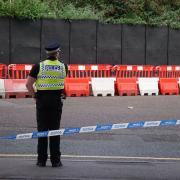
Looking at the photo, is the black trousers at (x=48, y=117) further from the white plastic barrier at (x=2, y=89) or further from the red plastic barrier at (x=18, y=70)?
the red plastic barrier at (x=18, y=70)

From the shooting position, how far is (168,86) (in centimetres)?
2177

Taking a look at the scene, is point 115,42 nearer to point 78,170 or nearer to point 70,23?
point 70,23

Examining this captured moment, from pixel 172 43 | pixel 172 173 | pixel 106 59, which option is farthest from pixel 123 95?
pixel 172 173

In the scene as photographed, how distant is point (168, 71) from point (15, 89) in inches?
282

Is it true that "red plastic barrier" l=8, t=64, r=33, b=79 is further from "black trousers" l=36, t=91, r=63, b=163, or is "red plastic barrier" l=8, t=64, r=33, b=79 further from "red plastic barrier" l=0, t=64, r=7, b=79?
"black trousers" l=36, t=91, r=63, b=163

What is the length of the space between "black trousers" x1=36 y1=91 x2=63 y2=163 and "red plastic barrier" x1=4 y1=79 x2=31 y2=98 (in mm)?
10629

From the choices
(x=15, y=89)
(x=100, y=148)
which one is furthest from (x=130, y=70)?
(x=100, y=148)

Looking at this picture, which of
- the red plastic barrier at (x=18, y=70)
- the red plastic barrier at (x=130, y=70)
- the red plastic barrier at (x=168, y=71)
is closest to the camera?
the red plastic barrier at (x=18, y=70)

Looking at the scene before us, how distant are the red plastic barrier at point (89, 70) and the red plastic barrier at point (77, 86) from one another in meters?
1.04

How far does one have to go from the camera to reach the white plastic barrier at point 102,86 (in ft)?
66.5

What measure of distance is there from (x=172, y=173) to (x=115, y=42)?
16.3 meters

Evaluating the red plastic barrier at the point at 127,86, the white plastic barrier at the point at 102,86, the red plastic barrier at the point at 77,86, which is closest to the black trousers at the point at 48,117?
the red plastic barrier at the point at 77,86

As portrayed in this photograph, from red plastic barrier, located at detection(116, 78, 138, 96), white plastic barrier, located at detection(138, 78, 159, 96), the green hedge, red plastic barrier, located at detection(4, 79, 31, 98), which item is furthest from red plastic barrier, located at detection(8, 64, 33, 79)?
white plastic barrier, located at detection(138, 78, 159, 96)

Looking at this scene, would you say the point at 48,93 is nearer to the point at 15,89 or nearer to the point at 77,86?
the point at 15,89
